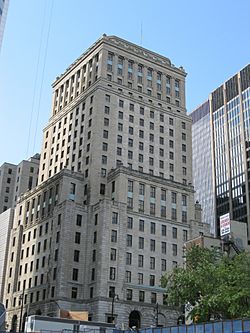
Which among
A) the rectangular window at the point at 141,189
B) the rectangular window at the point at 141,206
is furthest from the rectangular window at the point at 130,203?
the rectangular window at the point at 141,189

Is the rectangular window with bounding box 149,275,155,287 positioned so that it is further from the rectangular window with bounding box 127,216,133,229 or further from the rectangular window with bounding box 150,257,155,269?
the rectangular window with bounding box 127,216,133,229

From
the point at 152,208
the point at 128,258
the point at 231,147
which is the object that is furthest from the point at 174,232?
the point at 231,147

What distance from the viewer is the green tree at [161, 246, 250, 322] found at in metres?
51.8

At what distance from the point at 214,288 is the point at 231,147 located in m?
→ 124

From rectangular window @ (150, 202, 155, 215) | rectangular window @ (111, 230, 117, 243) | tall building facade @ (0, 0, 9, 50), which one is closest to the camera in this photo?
rectangular window @ (111, 230, 117, 243)

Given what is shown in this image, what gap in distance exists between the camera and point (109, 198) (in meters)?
103

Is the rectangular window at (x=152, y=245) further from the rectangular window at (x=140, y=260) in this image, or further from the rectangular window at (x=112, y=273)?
the rectangular window at (x=112, y=273)

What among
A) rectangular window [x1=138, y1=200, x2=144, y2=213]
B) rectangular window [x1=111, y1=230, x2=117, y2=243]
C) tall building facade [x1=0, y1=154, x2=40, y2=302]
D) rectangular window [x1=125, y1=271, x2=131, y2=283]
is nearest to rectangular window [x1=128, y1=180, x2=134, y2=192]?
rectangular window [x1=138, y1=200, x2=144, y2=213]

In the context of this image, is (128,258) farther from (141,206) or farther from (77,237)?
(141,206)

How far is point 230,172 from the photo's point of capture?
172 m

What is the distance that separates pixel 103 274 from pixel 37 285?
17.0m

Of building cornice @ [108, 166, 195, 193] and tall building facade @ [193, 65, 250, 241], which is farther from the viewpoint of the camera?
tall building facade @ [193, 65, 250, 241]

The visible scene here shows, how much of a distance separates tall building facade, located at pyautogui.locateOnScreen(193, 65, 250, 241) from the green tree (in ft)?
326

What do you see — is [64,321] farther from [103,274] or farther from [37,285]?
[37,285]
